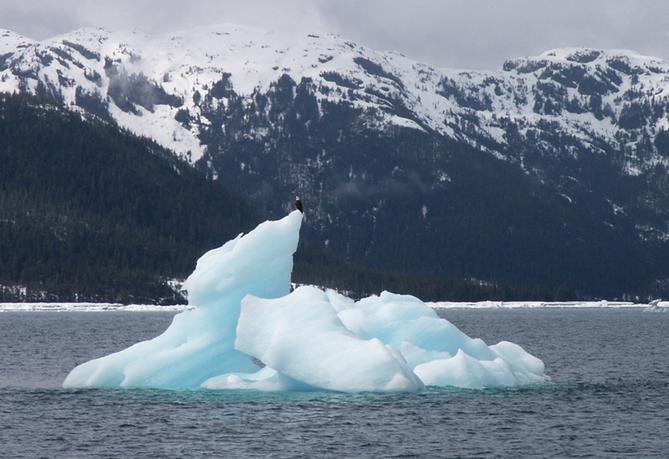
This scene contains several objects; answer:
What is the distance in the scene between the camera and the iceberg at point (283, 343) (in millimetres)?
65062

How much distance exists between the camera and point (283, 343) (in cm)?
6406

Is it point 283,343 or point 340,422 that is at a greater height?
point 283,343

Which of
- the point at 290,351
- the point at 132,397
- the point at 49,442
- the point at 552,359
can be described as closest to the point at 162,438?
the point at 49,442

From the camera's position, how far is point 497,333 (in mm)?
156500

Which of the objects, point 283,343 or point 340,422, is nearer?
point 340,422

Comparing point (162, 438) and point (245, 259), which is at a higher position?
point (245, 259)

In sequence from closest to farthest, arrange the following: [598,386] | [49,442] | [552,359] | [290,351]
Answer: [49,442] < [290,351] < [598,386] < [552,359]

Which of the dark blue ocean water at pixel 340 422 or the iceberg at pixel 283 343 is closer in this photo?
the dark blue ocean water at pixel 340 422

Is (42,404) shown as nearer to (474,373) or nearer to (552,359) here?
(474,373)

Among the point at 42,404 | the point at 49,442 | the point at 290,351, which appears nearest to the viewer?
the point at 49,442

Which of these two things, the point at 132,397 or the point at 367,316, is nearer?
the point at 132,397

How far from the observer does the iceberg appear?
213 ft

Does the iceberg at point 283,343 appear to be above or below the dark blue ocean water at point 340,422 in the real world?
above

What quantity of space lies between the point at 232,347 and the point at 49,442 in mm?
16128
